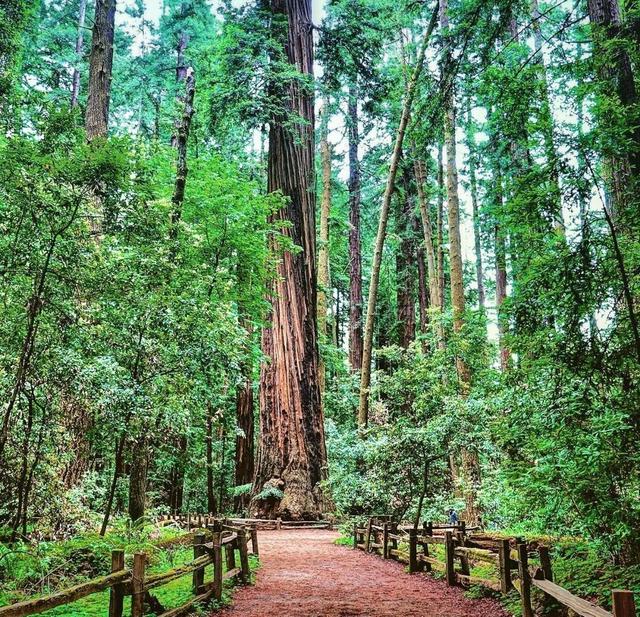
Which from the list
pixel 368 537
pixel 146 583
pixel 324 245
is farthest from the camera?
pixel 324 245

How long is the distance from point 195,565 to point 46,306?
3.48 metres

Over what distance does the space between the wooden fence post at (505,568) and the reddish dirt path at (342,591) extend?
241mm

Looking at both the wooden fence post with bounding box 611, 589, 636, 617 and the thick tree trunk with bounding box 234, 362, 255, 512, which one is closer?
the wooden fence post with bounding box 611, 589, 636, 617

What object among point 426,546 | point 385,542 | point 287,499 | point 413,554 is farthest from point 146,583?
point 287,499

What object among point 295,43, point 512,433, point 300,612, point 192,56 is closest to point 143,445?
point 300,612

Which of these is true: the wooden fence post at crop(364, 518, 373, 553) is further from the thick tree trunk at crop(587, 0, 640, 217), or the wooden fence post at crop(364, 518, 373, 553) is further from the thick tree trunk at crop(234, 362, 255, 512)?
the thick tree trunk at crop(234, 362, 255, 512)

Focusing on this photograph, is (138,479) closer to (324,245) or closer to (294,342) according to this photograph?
(294,342)

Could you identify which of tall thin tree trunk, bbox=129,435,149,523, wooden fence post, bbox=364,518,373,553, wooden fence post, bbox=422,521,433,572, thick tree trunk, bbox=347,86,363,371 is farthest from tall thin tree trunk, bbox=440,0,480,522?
thick tree trunk, bbox=347,86,363,371

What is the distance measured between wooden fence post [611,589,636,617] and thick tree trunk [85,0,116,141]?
12.7 meters

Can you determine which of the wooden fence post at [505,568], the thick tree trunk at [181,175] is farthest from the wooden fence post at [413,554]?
the thick tree trunk at [181,175]

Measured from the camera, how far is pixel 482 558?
7086mm

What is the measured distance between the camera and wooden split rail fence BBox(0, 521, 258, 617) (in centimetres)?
364

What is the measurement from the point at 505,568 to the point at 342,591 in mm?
2276

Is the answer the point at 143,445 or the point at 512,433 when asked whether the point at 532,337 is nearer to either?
the point at 512,433
